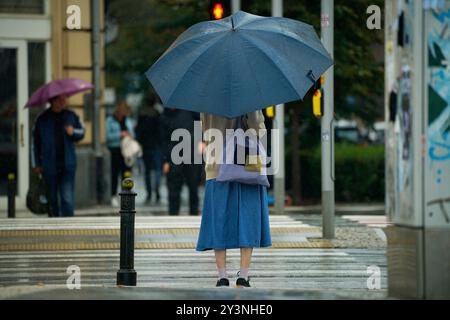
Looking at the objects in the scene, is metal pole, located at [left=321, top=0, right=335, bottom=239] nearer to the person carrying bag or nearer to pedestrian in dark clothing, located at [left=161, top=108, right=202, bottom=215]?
pedestrian in dark clothing, located at [left=161, top=108, right=202, bottom=215]

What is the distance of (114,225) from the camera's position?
57.0 feet

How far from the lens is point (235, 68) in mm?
10438

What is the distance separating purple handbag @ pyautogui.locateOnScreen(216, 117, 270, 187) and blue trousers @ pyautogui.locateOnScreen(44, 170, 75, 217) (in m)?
8.50

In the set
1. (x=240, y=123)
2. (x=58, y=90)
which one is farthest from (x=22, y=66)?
(x=240, y=123)

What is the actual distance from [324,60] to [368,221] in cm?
815

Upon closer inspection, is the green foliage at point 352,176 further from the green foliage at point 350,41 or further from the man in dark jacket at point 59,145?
the man in dark jacket at point 59,145

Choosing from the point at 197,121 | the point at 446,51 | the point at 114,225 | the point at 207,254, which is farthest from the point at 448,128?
the point at 197,121

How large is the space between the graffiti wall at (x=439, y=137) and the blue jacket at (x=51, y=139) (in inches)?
424

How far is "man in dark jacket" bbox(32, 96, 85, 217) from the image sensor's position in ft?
61.1

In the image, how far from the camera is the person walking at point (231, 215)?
1042 centimetres

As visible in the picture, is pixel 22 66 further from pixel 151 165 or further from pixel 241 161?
pixel 241 161

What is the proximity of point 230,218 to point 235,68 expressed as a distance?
123 cm

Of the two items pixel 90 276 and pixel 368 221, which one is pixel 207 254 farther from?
pixel 368 221

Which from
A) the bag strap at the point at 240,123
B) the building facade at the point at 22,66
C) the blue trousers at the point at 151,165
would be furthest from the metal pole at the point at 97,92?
the bag strap at the point at 240,123
